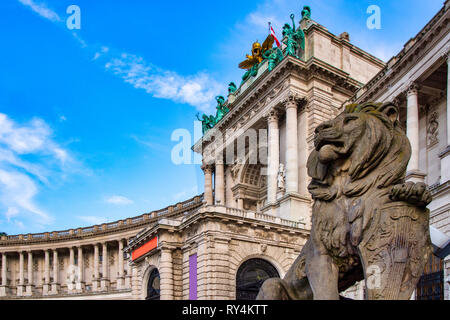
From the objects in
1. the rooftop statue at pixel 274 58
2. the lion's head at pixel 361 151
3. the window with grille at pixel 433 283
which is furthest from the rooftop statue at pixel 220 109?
the lion's head at pixel 361 151

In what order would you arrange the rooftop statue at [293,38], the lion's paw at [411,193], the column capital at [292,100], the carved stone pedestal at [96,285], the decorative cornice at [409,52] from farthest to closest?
the carved stone pedestal at [96,285], the rooftop statue at [293,38], the column capital at [292,100], the decorative cornice at [409,52], the lion's paw at [411,193]

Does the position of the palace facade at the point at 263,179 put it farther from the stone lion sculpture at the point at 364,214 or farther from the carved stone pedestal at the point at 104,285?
the stone lion sculpture at the point at 364,214

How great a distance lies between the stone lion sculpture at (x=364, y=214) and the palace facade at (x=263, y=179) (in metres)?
19.5

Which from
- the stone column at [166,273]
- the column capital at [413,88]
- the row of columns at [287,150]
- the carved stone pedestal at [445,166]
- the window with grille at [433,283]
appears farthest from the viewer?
the row of columns at [287,150]

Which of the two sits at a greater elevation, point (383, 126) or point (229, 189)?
point (229, 189)

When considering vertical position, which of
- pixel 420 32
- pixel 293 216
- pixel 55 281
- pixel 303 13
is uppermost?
pixel 303 13

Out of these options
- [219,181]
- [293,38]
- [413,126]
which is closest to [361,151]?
[413,126]

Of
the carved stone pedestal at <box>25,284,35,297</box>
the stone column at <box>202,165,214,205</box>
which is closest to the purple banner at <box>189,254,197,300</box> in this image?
the stone column at <box>202,165,214,205</box>

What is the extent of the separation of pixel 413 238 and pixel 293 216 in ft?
104

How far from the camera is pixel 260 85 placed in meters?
44.5

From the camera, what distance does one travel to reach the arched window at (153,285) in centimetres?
3002

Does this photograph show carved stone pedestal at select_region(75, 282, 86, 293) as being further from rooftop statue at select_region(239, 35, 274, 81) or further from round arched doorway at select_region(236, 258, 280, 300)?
round arched doorway at select_region(236, 258, 280, 300)
